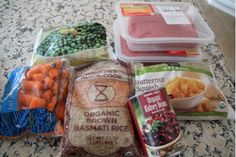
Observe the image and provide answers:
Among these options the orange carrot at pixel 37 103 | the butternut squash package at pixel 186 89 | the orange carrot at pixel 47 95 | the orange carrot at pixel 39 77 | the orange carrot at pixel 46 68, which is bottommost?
the butternut squash package at pixel 186 89

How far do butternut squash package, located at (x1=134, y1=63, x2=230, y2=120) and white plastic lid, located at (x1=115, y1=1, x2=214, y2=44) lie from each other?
0.09 m

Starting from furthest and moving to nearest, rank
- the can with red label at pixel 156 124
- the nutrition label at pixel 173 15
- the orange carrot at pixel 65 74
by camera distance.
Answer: the nutrition label at pixel 173 15, the orange carrot at pixel 65 74, the can with red label at pixel 156 124

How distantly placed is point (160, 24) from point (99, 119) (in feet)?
1.08

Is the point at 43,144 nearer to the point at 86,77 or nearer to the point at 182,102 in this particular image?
the point at 86,77

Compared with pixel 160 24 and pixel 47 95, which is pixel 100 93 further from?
pixel 160 24

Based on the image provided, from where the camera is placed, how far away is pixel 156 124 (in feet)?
1.61

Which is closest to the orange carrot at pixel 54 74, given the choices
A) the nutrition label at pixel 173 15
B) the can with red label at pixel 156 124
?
the can with red label at pixel 156 124

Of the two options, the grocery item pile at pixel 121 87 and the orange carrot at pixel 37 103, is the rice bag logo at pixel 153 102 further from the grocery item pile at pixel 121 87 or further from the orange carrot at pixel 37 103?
the orange carrot at pixel 37 103

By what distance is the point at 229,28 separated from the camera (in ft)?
6.70

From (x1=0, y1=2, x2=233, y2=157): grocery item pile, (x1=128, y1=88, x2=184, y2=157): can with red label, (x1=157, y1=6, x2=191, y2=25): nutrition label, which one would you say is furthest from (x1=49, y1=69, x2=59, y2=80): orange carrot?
(x1=157, y1=6, x2=191, y2=25): nutrition label

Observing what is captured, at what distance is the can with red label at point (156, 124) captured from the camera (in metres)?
0.48

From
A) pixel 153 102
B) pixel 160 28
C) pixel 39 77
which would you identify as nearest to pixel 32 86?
pixel 39 77

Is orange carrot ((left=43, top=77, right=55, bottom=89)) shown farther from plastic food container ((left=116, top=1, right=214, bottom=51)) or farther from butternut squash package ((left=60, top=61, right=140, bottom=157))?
plastic food container ((left=116, top=1, right=214, bottom=51))

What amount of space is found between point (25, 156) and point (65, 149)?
0.10 m
